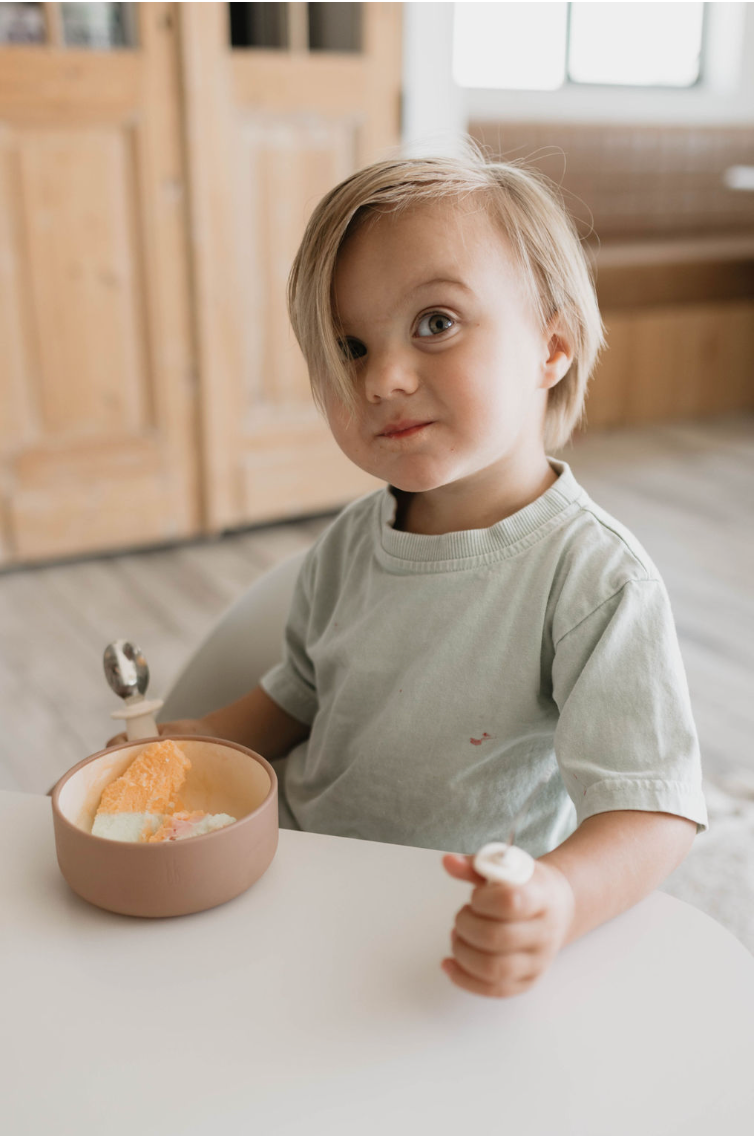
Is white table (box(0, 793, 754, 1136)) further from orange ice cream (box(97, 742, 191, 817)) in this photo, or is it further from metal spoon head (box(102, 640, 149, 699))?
metal spoon head (box(102, 640, 149, 699))

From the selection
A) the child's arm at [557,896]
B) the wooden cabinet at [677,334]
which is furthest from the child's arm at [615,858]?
the wooden cabinet at [677,334]

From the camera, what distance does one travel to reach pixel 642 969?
1.62ft

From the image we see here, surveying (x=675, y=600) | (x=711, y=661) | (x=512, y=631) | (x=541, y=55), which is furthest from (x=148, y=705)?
(x=541, y=55)

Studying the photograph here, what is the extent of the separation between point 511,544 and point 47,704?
1.52 metres

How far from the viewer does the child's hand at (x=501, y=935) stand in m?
0.46

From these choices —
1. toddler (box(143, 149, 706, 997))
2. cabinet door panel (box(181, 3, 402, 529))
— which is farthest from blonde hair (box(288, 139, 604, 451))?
cabinet door panel (box(181, 3, 402, 529))

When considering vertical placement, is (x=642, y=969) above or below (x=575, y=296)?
below

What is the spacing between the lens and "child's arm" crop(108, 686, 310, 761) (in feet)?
2.94

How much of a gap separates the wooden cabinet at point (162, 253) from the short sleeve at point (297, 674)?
1.82 m

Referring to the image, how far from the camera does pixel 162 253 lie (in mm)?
2582

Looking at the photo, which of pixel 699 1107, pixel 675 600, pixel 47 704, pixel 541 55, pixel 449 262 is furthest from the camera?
pixel 541 55

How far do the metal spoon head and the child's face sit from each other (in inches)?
8.6

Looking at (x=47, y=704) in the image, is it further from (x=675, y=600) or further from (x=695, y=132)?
(x=695, y=132)

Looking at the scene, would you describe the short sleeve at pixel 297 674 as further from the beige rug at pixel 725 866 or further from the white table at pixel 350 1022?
the beige rug at pixel 725 866
